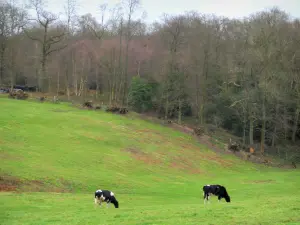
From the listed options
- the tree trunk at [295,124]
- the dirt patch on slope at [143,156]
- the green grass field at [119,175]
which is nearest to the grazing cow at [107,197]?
the green grass field at [119,175]

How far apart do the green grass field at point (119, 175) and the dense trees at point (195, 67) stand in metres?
13.5

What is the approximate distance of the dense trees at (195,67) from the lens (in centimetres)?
6322

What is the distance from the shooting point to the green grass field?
57.6ft

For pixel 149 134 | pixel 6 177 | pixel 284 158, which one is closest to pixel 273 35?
pixel 284 158

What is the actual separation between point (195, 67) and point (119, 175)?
128 ft

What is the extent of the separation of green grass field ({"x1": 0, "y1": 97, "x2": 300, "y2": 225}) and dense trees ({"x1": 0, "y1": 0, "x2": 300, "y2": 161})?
13523 millimetres

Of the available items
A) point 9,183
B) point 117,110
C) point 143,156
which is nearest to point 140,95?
point 117,110

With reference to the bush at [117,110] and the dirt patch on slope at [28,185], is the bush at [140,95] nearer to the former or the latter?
the bush at [117,110]

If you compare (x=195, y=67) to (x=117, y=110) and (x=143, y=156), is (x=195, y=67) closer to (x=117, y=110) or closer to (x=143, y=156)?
(x=117, y=110)

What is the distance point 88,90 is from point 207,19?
32.3 metres

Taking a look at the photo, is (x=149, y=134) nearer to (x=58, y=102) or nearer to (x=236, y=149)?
(x=236, y=149)

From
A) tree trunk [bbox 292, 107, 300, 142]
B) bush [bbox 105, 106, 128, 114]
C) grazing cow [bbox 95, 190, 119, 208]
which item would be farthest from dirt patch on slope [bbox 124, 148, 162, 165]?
tree trunk [bbox 292, 107, 300, 142]

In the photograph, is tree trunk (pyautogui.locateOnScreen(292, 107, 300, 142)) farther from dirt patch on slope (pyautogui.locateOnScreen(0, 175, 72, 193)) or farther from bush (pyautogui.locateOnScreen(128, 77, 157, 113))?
dirt patch on slope (pyautogui.locateOnScreen(0, 175, 72, 193))

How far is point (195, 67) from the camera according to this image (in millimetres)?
69188
